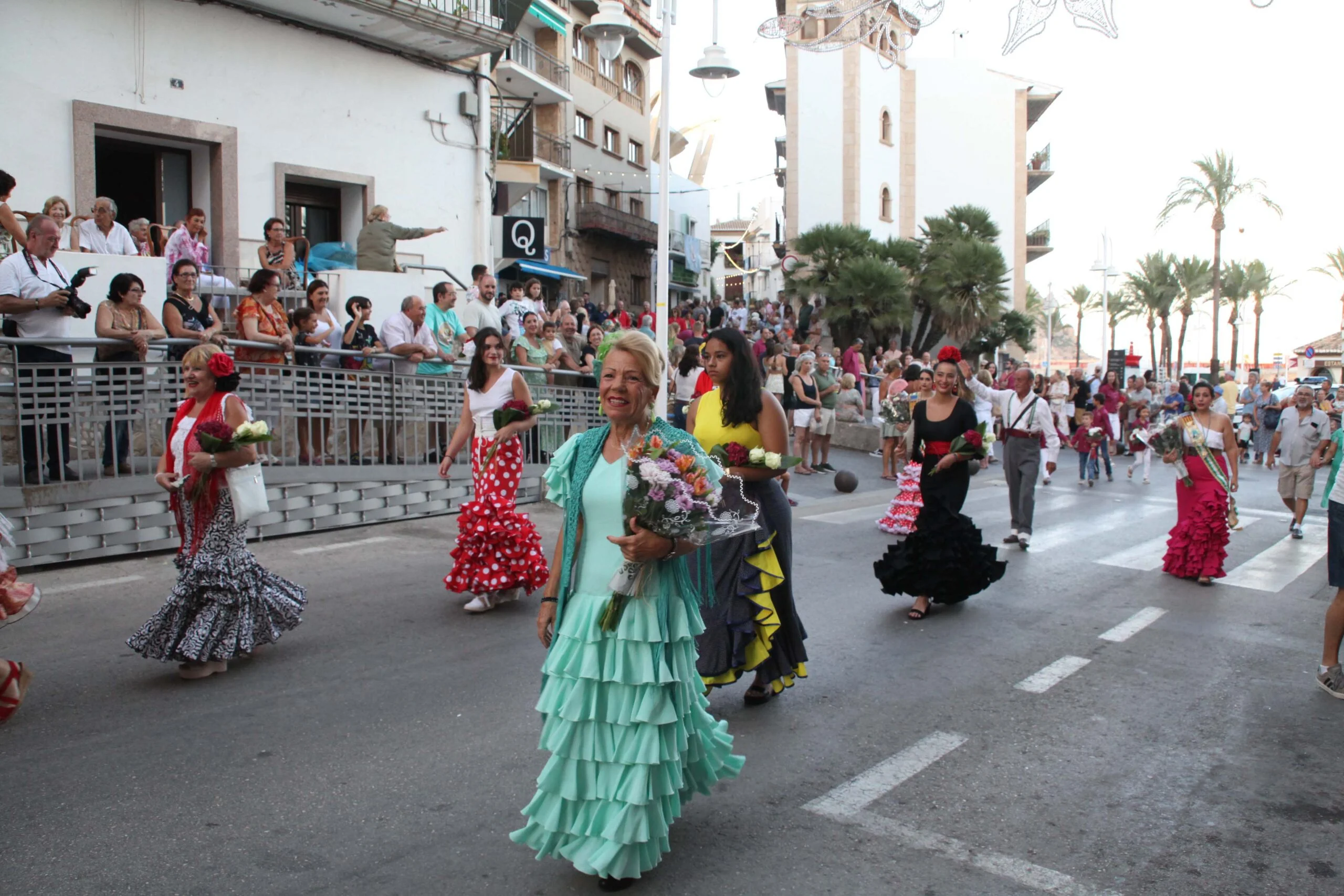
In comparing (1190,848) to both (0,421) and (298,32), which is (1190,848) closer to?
(0,421)

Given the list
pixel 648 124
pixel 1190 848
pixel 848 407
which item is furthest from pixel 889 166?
pixel 1190 848

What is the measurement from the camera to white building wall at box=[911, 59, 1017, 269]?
56.1 metres

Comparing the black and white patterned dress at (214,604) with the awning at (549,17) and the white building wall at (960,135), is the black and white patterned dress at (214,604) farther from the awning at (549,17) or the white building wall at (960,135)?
the white building wall at (960,135)

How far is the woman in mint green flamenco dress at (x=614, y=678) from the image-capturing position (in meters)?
3.47

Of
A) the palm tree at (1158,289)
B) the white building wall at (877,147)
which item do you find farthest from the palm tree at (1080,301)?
the white building wall at (877,147)

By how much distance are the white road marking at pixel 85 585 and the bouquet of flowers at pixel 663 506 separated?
19.1 ft

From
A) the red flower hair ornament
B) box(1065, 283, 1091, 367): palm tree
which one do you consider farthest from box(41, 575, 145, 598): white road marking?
box(1065, 283, 1091, 367): palm tree

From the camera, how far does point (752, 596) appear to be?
544cm

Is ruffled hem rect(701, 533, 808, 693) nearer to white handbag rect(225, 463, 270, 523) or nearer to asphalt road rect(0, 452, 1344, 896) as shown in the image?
asphalt road rect(0, 452, 1344, 896)

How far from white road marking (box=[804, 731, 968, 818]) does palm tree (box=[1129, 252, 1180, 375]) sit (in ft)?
205

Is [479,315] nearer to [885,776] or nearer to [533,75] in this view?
[885,776]

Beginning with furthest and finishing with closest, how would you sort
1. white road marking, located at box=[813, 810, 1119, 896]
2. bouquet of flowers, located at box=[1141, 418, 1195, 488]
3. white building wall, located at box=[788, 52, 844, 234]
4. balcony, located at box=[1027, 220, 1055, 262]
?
balcony, located at box=[1027, 220, 1055, 262], white building wall, located at box=[788, 52, 844, 234], bouquet of flowers, located at box=[1141, 418, 1195, 488], white road marking, located at box=[813, 810, 1119, 896]

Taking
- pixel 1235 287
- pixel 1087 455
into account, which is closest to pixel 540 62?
pixel 1087 455

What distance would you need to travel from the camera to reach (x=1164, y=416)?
10578mm
